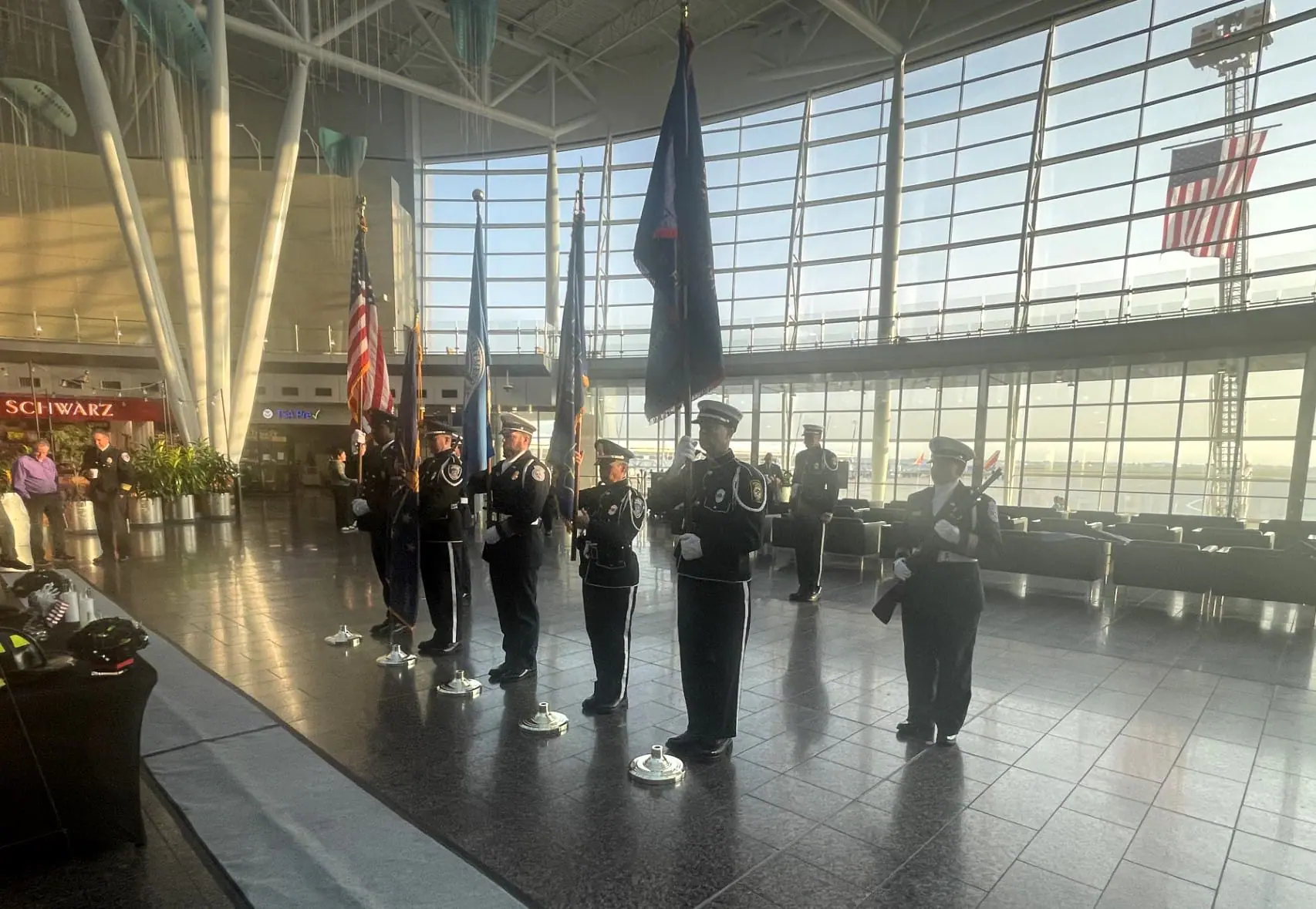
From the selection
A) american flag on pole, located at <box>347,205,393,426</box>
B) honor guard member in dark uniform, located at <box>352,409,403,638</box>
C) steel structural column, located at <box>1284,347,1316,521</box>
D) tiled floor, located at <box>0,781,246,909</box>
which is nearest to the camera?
tiled floor, located at <box>0,781,246,909</box>

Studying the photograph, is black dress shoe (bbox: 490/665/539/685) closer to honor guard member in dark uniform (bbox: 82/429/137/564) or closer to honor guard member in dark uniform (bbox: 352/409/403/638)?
honor guard member in dark uniform (bbox: 352/409/403/638)

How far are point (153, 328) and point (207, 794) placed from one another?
622 inches

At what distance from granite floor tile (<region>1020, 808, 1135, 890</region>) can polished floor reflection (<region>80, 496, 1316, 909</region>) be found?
1 centimetres

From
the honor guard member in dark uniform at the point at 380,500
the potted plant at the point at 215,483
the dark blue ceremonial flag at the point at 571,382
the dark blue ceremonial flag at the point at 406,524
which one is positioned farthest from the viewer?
the potted plant at the point at 215,483

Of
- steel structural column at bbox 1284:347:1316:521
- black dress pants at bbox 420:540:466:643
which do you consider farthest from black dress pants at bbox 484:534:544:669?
steel structural column at bbox 1284:347:1316:521

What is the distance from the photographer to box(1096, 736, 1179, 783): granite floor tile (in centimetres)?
361

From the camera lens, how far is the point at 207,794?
10.3 ft

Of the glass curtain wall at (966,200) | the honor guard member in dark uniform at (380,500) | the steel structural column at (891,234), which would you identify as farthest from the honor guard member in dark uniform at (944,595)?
the steel structural column at (891,234)

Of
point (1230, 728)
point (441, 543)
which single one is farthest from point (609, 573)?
point (1230, 728)

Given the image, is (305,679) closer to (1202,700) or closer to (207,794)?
(207,794)

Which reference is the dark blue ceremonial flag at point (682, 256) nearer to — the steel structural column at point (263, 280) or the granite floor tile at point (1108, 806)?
the granite floor tile at point (1108, 806)

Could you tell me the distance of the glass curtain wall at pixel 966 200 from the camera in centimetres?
1400

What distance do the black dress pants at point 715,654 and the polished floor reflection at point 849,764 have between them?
10.5 inches

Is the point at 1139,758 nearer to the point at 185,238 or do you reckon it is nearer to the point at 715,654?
the point at 715,654
